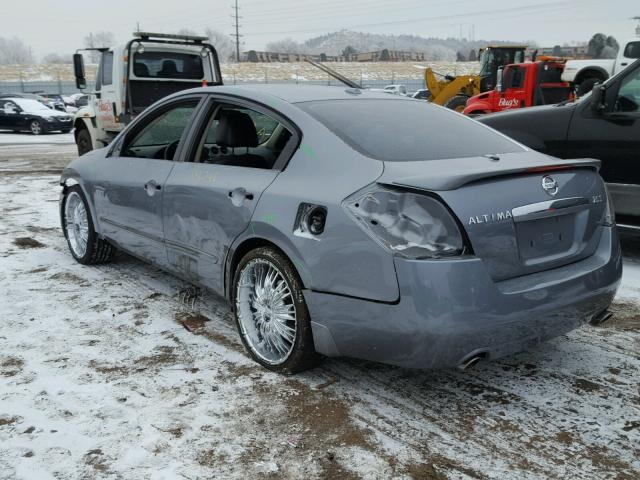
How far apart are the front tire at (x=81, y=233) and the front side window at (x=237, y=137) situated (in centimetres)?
189

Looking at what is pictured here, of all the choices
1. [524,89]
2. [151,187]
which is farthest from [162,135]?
[524,89]

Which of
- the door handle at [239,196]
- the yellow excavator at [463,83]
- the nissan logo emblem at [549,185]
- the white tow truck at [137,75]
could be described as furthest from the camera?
the yellow excavator at [463,83]

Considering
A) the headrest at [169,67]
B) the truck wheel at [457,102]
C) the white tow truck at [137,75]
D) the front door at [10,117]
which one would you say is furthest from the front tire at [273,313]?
the front door at [10,117]

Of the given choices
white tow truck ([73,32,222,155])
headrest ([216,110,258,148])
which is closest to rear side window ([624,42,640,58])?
white tow truck ([73,32,222,155])

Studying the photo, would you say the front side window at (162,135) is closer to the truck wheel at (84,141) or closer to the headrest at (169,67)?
the headrest at (169,67)

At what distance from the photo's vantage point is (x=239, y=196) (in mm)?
3574

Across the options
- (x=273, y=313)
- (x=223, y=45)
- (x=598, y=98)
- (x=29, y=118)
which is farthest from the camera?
(x=223, y=45)

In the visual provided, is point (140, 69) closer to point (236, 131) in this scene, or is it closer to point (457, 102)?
point (236, 131)

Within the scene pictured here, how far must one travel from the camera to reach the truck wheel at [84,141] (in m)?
12.6

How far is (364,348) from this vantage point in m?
2.99

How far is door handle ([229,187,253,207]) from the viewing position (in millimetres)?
3520

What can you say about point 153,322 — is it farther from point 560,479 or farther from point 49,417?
point 560,479

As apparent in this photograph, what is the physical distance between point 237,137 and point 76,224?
8.19 ft

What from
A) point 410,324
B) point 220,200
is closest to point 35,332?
point 220,200
